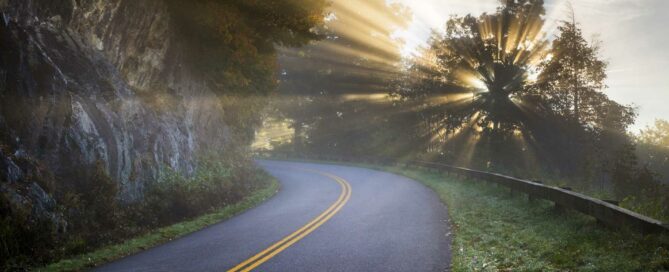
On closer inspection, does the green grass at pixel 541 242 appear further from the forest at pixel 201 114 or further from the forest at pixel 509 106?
the forest at pixel 509 106

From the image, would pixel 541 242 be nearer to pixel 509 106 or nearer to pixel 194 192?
pixel 194 192

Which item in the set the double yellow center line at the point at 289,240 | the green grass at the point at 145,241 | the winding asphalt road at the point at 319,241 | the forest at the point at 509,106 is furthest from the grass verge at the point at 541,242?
the forest at the point at 509,106

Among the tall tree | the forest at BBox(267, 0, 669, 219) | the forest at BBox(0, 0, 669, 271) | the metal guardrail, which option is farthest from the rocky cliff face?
the tall tree

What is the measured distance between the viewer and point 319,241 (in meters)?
10.1

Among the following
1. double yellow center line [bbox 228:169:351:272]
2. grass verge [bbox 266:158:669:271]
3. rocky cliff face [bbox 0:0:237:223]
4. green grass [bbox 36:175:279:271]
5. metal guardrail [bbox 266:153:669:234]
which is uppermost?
rocky cliff face [bbox 0:0:237:223]

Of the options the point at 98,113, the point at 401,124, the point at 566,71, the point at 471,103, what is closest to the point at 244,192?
the point at 98,113

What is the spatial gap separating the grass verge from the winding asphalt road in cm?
58

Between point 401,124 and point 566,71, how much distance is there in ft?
45.4

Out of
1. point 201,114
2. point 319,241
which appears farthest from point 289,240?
point 201,114

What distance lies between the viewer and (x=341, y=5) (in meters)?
45.2

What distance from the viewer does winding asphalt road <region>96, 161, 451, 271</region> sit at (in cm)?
827

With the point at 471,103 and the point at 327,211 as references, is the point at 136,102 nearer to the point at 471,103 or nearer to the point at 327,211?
the point at 327,211

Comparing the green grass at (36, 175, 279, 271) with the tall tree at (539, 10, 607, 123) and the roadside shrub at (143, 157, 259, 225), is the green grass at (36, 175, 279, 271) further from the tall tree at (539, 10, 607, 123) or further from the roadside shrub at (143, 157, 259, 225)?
the tall tree at (539, 10, 607, 123)

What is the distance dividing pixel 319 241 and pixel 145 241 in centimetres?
435
